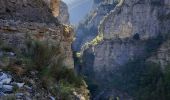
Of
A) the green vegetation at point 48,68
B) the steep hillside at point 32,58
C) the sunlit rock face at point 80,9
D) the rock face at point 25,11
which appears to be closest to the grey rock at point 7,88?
the steep hillside at point 32,58

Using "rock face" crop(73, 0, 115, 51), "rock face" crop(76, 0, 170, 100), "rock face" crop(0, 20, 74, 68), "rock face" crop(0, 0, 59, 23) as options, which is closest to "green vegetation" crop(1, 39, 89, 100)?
"rock face" crop(0, 20, 74, 68)

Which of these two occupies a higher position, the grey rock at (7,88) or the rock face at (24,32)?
the rock face at (24,32)

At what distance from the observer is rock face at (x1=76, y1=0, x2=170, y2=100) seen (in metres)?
90.9

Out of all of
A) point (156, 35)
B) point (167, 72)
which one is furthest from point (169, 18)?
point (167, 72)

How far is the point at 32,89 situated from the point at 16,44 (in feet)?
9.28

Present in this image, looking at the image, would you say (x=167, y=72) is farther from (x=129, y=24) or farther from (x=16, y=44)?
(x=16, y=44)

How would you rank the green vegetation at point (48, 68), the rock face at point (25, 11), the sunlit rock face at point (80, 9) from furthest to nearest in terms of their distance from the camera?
the sunlit rock face at point (80, 9) → the rock face at point (25, 11) → the green vegetation at point (48, 68)

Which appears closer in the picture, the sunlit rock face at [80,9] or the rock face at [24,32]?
the rock face at [24,32]

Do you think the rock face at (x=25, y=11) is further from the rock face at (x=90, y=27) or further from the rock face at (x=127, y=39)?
the rock face at (x=90, y=27)

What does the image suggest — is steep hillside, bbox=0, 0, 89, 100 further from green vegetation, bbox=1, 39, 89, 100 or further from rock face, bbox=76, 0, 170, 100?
rock face, bbox=76, 0, 170, 100

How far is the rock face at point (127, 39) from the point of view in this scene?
90.9m

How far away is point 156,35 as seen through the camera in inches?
3625

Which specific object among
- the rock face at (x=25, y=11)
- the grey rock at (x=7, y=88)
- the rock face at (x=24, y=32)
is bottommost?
the grey rock at (x=7, y=88)

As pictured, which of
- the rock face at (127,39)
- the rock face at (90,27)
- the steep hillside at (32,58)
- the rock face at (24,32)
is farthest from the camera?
the rock face at (90,27)
